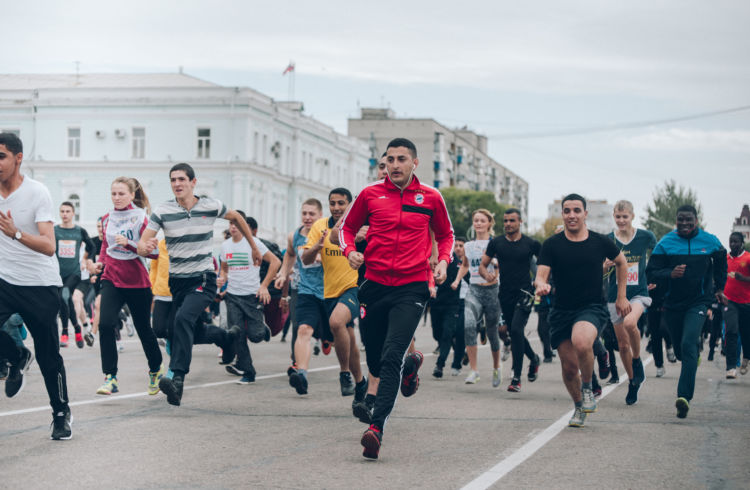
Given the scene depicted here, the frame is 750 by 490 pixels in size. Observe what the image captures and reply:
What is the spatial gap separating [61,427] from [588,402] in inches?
165

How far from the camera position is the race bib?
55.8ft

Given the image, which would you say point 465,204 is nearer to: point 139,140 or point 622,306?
point 139,140

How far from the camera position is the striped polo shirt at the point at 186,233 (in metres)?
10.0

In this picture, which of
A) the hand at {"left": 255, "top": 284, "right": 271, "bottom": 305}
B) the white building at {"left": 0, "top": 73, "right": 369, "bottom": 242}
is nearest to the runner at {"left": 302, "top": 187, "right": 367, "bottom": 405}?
the hand at {"left": 255, "top": 284, "right": 271, "bottom": 305}

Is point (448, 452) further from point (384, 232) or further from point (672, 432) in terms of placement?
point (672, 432)

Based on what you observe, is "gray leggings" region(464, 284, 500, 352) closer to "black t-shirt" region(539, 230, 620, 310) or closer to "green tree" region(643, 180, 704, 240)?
"black t-shirt" region(539, 230, 620, 310)

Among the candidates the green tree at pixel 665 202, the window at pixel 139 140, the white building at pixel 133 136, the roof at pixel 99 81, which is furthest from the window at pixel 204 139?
the green tree at pixel 665 202

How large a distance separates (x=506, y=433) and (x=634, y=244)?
447 centimetres

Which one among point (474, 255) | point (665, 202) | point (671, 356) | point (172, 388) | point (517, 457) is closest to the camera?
point (517, 457)

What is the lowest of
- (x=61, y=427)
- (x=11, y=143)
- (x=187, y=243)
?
(x=61, y=427)

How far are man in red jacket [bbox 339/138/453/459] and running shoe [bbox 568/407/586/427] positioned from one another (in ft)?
5.35

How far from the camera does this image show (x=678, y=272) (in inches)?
427

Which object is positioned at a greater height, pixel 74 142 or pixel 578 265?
pixel 74 142

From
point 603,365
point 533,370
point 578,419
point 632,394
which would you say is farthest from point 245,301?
point 578,419
